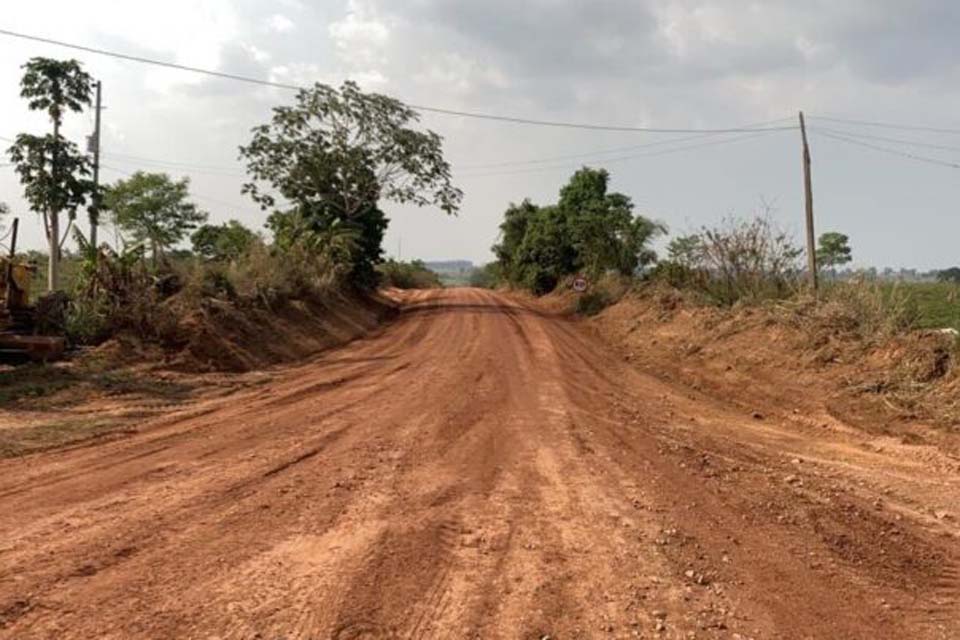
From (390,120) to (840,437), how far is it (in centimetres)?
2832

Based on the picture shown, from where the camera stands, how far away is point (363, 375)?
13.2 metres

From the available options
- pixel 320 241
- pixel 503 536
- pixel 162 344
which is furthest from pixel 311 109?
pixel 503 536

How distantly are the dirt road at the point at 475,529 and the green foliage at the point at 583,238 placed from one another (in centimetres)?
2206

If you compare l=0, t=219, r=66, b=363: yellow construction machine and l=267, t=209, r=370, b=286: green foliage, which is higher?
l=267, t=209, r=370, b=286: green foliage

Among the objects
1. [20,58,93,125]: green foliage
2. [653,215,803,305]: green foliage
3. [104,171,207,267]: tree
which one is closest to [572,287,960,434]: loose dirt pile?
[653,215,803,305]: green foliage

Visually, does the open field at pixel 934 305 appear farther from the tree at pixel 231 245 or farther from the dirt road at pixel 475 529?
the tree at pixel 231 245

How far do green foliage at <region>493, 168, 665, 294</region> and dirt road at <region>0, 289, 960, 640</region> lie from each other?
22.1 m

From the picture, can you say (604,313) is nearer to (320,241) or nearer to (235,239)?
(320,241)

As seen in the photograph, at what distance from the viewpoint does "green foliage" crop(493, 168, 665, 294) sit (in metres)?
31.6

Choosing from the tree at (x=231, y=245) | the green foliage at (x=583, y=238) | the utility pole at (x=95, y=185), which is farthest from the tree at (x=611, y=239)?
the utility pole at (x=95, y=185)

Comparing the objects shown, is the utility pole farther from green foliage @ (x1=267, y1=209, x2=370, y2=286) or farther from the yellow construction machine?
green foliage @ (x1=267, y1=209, x2=370, y2=286)

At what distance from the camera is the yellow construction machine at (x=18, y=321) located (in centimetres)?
1236

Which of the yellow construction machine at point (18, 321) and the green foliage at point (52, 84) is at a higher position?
the green foliage at point (52, 84)

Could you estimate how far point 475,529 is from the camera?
212 inches
